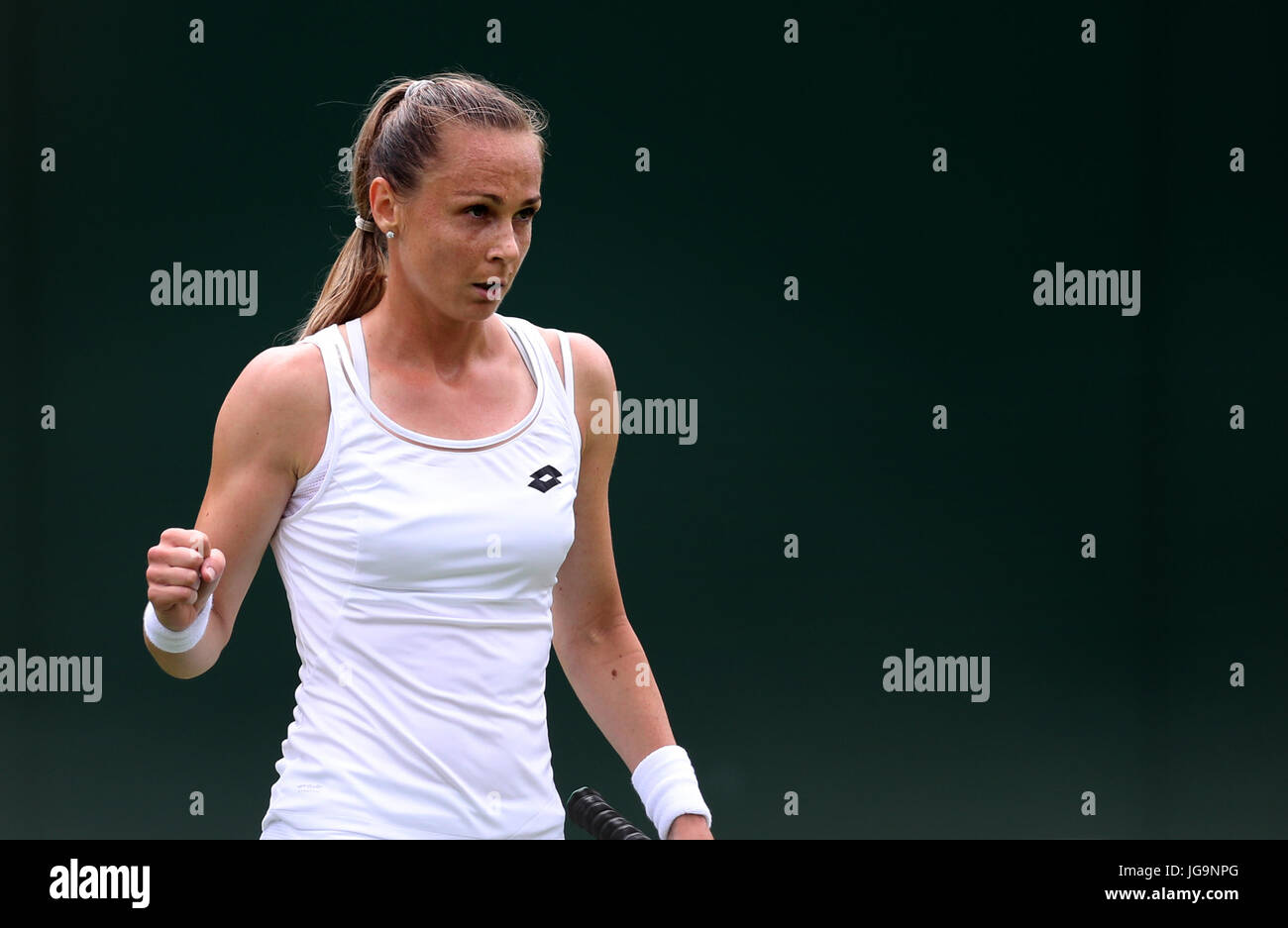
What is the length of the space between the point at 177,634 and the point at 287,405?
0.26 meters

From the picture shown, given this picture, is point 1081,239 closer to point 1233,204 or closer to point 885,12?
point 1233,204

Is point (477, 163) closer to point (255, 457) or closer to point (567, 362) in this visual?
point (567, 362)

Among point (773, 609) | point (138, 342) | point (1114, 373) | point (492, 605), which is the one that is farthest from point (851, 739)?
point (492, 605)

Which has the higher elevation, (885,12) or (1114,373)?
(885,12)

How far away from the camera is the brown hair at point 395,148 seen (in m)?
1.61

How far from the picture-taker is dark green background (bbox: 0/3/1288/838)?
142 inches

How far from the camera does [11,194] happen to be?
11.8 ft

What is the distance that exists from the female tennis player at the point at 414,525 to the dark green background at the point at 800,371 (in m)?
2.04

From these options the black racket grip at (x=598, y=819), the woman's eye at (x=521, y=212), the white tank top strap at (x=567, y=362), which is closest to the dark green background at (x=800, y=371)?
the black racket grip at (x=598, y=819)

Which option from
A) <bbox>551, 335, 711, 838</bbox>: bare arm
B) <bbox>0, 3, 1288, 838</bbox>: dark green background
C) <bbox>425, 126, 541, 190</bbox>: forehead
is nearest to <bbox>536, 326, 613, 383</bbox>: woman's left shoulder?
<bbox>551, 335, 711, 838</bbox>: bare arm

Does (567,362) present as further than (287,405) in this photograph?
Yes

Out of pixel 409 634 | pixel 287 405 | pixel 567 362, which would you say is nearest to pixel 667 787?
pixel 409 634

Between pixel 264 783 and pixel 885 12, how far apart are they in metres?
2.52

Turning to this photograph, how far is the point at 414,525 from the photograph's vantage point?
1506 millimetres
